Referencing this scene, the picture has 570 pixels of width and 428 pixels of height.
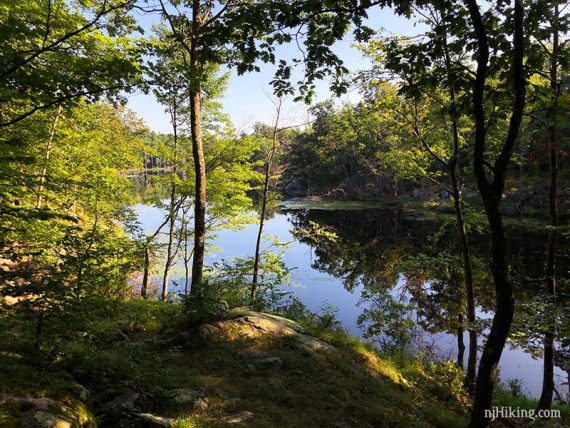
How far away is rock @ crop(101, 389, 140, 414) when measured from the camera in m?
4.19

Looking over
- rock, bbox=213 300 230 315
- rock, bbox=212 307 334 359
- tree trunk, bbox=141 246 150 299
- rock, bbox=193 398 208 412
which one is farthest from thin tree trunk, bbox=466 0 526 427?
tree trunk, bbox=141 246 150 299

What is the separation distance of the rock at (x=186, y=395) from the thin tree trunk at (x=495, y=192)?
11.8 feet

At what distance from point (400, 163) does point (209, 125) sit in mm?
7811

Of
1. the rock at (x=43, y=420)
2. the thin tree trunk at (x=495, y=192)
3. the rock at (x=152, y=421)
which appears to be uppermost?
the thin tree trunk at (x=495, y=192)

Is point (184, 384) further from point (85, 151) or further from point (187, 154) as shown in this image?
point (187, 154)

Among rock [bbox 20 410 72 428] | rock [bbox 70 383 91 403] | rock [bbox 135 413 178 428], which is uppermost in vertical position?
rock [bbox 20 410 72 428]

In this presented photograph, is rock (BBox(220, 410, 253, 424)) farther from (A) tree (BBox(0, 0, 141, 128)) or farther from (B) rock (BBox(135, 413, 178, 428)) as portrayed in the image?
(A) tree (BBox(0, 0, 141, 128))

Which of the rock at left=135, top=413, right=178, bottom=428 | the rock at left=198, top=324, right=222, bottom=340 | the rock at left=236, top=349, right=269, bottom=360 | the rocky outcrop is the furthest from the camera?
the rocky outcrop

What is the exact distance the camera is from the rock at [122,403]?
4189 millimetres

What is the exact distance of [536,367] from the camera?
1239 centimetres

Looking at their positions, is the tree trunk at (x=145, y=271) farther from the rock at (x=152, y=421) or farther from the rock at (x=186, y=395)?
the rock at (x=152, y=421)

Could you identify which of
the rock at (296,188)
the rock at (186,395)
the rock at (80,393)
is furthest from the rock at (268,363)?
the rock at (296,188)

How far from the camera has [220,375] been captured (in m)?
6.16

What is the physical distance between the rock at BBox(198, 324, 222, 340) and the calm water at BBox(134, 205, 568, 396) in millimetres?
5745
